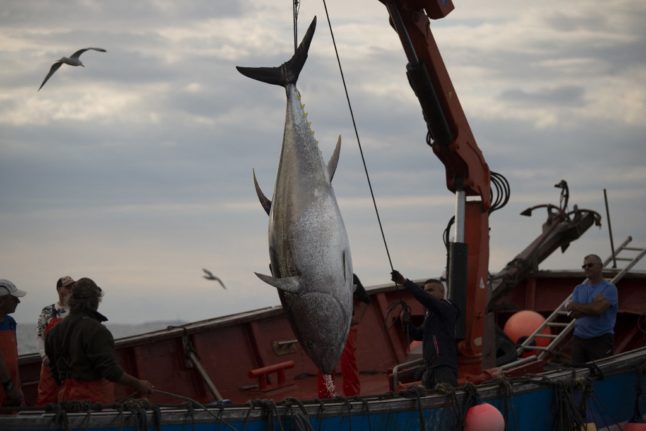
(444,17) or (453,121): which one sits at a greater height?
(444,17)

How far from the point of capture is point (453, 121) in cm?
948

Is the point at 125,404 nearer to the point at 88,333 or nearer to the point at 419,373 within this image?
the point at 88,333

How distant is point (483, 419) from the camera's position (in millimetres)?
7805

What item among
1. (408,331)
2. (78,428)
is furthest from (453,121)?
(78,428)

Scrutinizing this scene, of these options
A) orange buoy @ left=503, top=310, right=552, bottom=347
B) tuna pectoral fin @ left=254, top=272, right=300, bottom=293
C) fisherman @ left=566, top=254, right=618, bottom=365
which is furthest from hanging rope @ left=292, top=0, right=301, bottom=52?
orange buoy @ left=503, top=310, right=552, bottom=347

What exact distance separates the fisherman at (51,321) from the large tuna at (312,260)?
2.67 m

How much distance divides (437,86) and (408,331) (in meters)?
2.18

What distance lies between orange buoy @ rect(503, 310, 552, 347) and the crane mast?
8.34 ft

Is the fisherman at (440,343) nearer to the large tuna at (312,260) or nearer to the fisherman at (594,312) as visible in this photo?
the fisherman at (594,312)

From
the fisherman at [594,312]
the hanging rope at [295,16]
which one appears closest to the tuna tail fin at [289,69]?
the hanging rope at [295,16]

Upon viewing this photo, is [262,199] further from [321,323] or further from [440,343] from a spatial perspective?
[440,343]

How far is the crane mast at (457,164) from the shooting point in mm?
9266

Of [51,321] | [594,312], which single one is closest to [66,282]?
[51,321]

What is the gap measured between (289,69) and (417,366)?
168 inches
